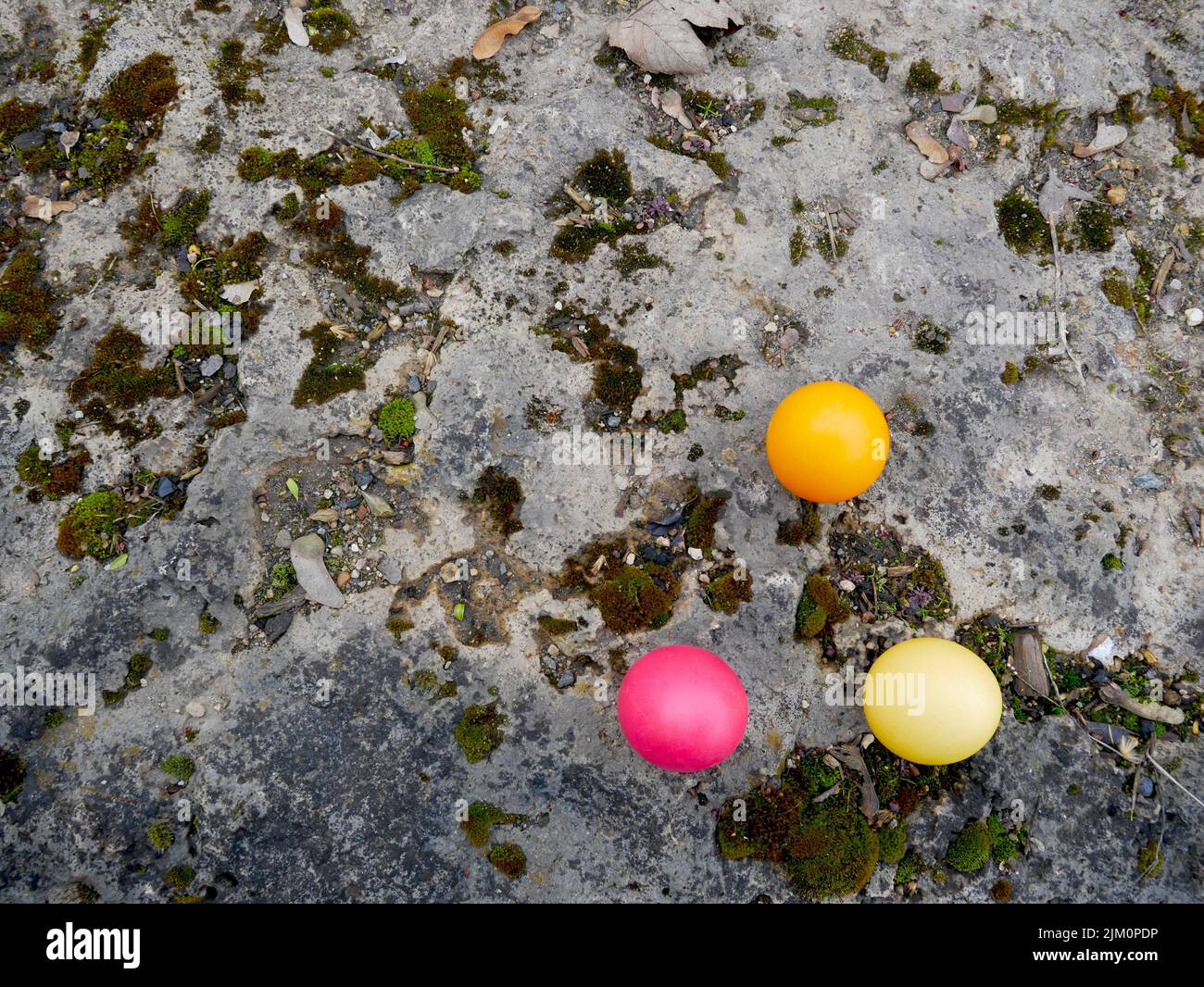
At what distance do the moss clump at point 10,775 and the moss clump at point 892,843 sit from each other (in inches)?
231

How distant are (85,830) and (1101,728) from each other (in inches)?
280

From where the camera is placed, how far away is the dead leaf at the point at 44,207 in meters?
5.56

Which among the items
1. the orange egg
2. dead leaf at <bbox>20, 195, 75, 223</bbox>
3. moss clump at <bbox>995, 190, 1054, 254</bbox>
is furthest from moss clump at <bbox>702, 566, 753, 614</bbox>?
dead leaf at <bbox>20, 195, 75, 223</bbox>

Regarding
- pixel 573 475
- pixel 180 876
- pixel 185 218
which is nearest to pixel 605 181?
pixel 573 475

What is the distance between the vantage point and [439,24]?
5996mm

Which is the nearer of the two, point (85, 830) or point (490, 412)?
point (85, 830)

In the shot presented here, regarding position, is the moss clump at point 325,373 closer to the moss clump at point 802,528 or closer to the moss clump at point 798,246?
the moss clump at point 802,528

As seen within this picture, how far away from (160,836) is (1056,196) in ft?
27.2

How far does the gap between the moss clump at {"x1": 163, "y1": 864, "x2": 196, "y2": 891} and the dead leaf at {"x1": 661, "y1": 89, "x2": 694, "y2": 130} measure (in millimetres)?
6631

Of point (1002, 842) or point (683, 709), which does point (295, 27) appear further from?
point (1002, 842)

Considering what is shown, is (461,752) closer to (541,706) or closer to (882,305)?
(541,706)

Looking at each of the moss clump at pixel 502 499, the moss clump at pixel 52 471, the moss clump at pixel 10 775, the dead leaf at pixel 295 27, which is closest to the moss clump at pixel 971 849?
the moss clump at pixel 502 499

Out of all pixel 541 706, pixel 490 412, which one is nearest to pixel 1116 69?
pixel 490 412

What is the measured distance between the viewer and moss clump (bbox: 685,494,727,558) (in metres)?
5.29
